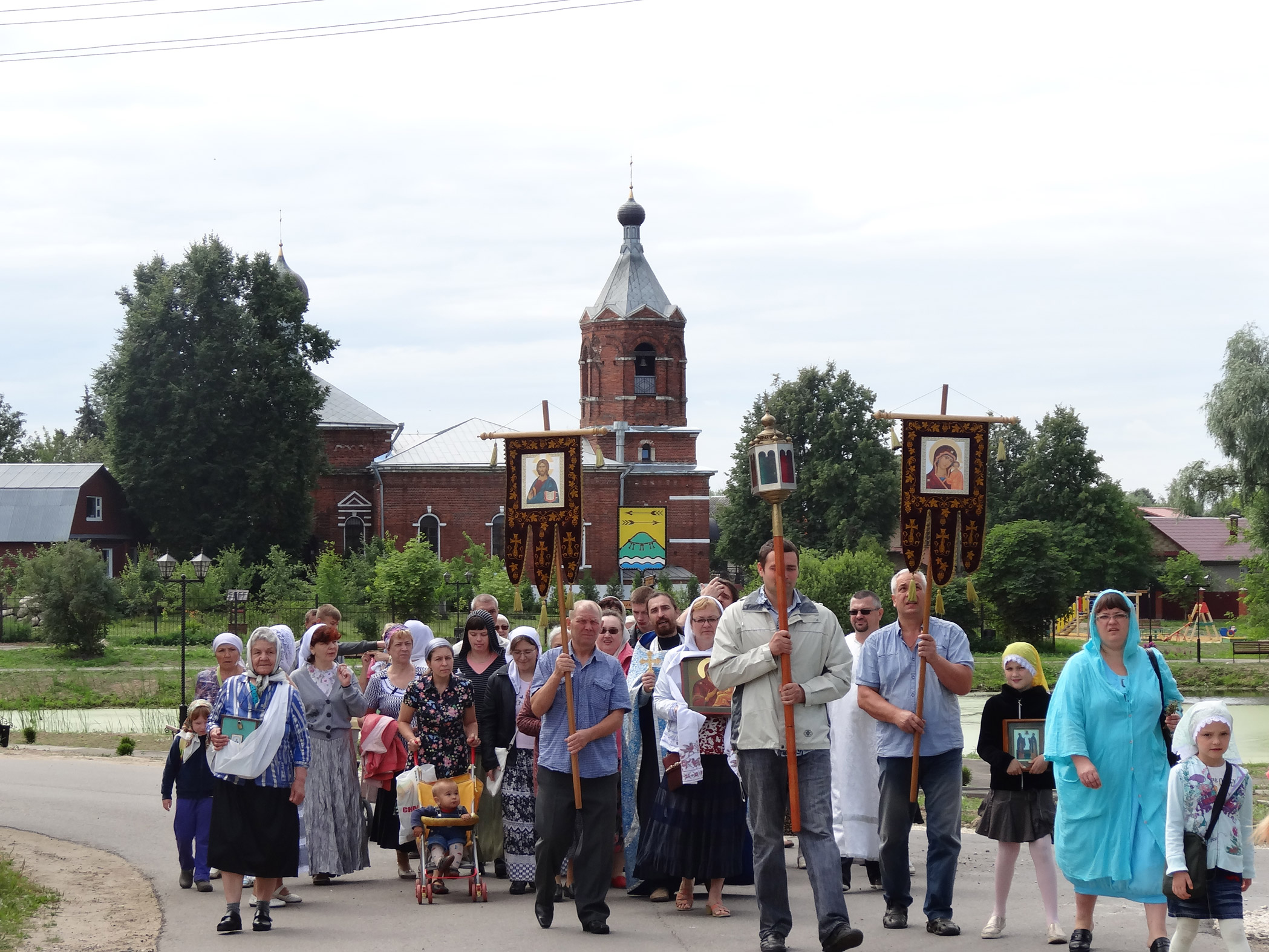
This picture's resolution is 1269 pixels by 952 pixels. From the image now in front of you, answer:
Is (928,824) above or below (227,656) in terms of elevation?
below

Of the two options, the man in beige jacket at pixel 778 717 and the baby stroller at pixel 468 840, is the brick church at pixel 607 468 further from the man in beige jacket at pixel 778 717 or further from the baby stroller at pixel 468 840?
the man in beige jacket at pixel 778 717

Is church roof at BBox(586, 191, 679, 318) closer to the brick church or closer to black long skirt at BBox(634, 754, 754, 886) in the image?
the brick church

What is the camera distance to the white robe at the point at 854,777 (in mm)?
9250

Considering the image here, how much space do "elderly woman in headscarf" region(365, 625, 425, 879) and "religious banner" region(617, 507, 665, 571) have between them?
145ft

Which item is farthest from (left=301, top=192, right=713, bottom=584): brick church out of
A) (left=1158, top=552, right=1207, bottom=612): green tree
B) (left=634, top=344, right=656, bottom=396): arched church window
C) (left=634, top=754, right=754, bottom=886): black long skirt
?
(left=634, top=754, right=754, bottom=886): black long skirt

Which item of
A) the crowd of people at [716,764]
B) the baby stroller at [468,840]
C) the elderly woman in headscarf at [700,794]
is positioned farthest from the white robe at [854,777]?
the baby stroller at [468,840]

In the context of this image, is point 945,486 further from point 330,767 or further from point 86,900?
point 86,900

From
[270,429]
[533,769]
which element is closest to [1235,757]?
[533,769]

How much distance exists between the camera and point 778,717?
7.25 m

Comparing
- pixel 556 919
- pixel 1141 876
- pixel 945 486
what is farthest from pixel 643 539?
pixel 1141 876

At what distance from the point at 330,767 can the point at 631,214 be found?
177 feet

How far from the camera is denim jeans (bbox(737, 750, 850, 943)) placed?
7.09m

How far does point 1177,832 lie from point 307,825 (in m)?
5.55

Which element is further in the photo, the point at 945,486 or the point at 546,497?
the point at 546,497
